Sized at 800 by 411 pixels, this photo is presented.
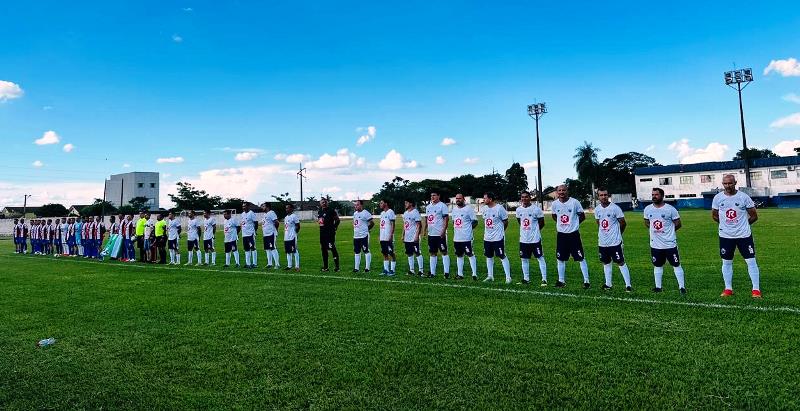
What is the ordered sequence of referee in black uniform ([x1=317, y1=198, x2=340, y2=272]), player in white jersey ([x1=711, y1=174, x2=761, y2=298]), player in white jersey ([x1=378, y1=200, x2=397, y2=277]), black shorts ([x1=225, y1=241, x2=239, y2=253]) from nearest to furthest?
player in white jersey ([x1=711, y1=174, x2=761, y2=298]), player in white jersey ([x1=378, y1=200, x2=397, y2=277]), referee in black uniform ([x1=317, y1=198, x2=340, y2=272]), black shorts ([x1=225, y1=241, x2=239, y2=253])

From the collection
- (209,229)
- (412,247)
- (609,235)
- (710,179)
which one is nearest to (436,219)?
(412,247)

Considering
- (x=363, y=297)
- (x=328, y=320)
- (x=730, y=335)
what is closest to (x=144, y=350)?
(x=328, y=320)

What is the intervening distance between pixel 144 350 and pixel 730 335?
23.0 ft

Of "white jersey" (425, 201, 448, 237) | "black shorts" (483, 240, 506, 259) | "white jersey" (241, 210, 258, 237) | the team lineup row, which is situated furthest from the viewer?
"white jersey" (241, 210, 258, 237)


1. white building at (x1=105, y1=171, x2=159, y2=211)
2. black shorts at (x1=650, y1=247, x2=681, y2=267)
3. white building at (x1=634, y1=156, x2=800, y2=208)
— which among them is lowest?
black shorts at (x1=650, y1=247, x2=681, y2=267)

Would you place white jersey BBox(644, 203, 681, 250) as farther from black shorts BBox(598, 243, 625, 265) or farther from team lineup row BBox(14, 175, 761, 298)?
black shorts BBox(598, 243, 625, 265)

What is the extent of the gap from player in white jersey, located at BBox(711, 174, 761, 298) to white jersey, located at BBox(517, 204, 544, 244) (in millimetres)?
3367

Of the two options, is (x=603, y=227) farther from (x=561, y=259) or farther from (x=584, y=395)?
(x=584, y=395)

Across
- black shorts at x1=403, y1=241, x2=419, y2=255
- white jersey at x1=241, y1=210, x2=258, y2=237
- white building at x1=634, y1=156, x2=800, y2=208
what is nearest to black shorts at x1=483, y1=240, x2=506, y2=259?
black shorts at x1=403, y1=241, x2=419, y2=255

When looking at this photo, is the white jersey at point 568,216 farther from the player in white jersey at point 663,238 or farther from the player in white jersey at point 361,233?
the player in white jersey at point 361,233

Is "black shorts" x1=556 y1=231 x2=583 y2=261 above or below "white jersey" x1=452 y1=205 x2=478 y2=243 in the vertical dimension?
below

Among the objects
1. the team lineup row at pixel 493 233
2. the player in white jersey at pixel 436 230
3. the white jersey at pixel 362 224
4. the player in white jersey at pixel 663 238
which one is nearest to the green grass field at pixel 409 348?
the player in white jersey at pixel 663 238

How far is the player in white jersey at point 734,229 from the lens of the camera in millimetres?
8461

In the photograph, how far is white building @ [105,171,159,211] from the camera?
289ft
